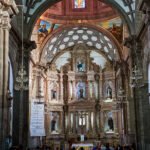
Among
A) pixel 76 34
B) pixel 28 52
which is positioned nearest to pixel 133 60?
pixel 28 52

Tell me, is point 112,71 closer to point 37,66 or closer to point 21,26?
point 37,66

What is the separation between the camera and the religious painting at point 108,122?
3116cm

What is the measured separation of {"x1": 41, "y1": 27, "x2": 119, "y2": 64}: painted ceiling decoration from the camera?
29266 mm

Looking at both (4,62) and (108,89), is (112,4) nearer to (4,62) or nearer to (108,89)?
(4,62)

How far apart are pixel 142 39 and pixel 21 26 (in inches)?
277

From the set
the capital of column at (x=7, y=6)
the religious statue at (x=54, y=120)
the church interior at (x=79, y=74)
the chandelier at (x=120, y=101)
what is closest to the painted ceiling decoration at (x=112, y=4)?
the church interior at (x=79, y=74)

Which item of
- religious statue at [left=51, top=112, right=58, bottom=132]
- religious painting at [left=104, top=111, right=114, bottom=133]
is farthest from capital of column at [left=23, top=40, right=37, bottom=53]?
religious painting at [left=104, top=111, right=114, bottom=133]

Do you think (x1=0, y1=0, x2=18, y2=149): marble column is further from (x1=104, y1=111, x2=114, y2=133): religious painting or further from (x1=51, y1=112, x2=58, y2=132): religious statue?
(x1=104, y1=111, x2=114, y2=133): religious painting

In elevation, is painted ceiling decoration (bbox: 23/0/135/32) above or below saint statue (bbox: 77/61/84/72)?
above

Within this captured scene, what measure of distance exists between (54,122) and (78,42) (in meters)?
8.13

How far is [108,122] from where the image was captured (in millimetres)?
31391

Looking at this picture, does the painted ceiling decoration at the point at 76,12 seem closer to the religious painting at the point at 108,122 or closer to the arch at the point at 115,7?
the arch at the point at 115,7

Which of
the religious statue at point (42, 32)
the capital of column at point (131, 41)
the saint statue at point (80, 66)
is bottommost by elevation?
the capital of column at point (131, 41)

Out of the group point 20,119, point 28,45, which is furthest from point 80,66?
point 20,119
